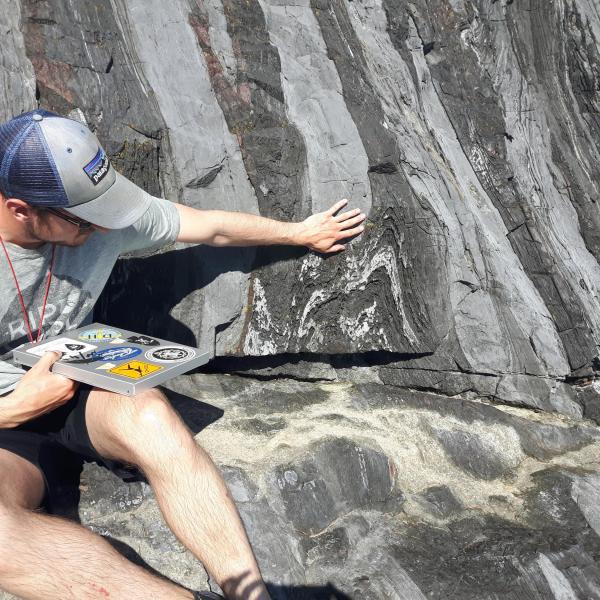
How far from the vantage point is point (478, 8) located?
5629 mm

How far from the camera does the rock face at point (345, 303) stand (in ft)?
10.6

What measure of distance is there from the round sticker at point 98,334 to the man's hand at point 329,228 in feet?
4.17

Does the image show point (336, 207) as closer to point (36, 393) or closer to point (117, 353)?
point (117, 353)

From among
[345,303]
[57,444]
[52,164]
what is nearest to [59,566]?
[57,444]

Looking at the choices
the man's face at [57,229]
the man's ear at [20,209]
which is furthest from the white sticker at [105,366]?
the man's ear at [20,209]

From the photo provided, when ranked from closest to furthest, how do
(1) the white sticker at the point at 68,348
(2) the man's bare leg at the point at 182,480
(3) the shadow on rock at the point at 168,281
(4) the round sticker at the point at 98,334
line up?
1. (2) the man's bare leg at the point at 182,480
2. (1) the white sticker at the point at 68,348
3. (4) the round sticker at the point at 98,334
4. (3) the shadow on rock at the point at 168,281

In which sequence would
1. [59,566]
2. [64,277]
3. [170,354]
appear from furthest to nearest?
[64,277] → [170,354] → [59,566]

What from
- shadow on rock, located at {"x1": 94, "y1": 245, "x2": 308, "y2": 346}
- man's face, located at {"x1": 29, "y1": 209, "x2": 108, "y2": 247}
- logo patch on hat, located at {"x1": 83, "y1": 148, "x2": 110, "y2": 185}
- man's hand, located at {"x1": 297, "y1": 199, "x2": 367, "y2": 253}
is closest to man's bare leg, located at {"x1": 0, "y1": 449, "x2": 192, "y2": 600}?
man's face, located at {"x1": 29, "y1": 209, "x2": 108, "y2": 247}

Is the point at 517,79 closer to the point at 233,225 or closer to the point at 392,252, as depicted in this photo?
the point at 392,252

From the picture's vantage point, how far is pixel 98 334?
3.00 metres

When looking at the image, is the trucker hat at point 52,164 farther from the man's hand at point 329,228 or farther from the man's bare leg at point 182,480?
the man's hand at point 329,228

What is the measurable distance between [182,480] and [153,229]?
4.06 feet

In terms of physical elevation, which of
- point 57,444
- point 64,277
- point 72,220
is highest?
point 72,220

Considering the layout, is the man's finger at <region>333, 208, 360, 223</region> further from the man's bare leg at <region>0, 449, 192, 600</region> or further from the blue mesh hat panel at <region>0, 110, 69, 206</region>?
the man's bare leg at <region>0, 449, 192, 600</region>
